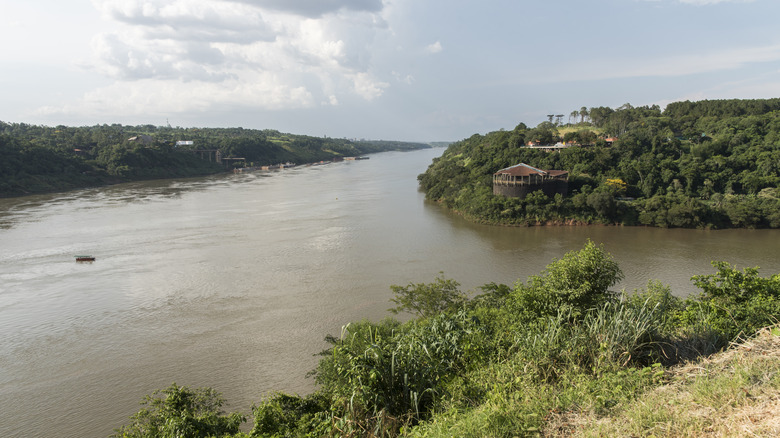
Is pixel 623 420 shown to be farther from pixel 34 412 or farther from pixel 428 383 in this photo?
pixel 34 412

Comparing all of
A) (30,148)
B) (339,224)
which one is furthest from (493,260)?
(30,148)

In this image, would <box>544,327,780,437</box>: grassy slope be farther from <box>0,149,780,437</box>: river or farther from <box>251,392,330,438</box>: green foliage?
<box>0,149,780,437</box>: river

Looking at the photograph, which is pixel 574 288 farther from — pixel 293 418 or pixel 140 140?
pixel 140 140

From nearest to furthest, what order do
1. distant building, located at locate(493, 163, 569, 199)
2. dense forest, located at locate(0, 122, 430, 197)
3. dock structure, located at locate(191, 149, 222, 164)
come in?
distant building, located at locate(493, 163, 569, 199) < dense forest, located at locate(0, 122, 430, 197) < dock structure, located at locate(191, 149, 222, 164)

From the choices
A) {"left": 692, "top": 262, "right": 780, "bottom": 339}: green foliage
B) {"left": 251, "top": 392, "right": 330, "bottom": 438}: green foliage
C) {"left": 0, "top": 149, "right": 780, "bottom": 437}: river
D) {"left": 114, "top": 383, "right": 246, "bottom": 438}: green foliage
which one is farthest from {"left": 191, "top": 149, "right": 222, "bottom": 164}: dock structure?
{"left": 692, "top": 262, "right": 780, "bottom": 339}: green foliage

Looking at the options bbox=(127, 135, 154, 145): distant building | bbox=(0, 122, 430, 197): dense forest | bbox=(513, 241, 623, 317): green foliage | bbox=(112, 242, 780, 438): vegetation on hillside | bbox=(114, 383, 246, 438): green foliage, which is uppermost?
bbox=(127, 135, 154, 145): distant building
